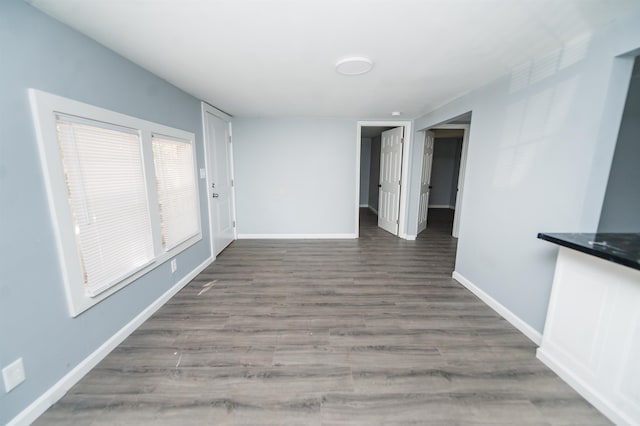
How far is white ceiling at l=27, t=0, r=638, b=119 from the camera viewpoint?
1316mm

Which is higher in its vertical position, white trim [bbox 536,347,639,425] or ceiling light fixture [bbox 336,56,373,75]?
ceiling light fixture [bbox 336,56,373,75]

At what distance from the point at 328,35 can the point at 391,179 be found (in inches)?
147

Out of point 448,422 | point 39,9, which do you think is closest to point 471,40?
point 448,422

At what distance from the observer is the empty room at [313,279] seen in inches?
50.9

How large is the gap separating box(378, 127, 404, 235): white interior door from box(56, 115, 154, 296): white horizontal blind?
13.7 ft

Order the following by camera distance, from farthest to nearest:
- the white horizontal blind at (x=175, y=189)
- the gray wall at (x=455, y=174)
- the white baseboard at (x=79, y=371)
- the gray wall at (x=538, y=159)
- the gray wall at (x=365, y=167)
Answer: the gray wall at (x=365, y=167)
the gray wall at (x=455, y=174)
the white horizontal blind at (x=175, y=189)
the gray wall at (x=538, y=159)
the white baseboard at (x=79, y=371)

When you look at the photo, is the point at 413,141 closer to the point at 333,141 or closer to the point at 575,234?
the point at 333,141

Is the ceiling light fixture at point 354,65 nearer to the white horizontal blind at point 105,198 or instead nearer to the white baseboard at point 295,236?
the white horizontal blind at point 105,198

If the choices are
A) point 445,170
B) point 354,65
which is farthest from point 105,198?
point 445,170

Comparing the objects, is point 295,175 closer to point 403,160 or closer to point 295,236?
point 295,236

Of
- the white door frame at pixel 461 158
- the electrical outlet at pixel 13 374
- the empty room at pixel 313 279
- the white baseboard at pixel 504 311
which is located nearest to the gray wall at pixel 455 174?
the white door frame at pixel 461 158

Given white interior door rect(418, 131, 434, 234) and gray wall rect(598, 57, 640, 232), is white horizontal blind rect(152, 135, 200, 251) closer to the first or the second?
white interior door rect(418, 131, 434, 234)

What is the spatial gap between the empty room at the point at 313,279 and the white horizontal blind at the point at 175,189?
4cm

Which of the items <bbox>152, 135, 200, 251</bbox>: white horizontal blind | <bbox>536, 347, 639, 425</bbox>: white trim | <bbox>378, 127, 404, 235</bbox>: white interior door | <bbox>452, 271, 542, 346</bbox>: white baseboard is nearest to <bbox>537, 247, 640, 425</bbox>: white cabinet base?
<bbox>536, 347, 639, 425</bbox>: white trim
